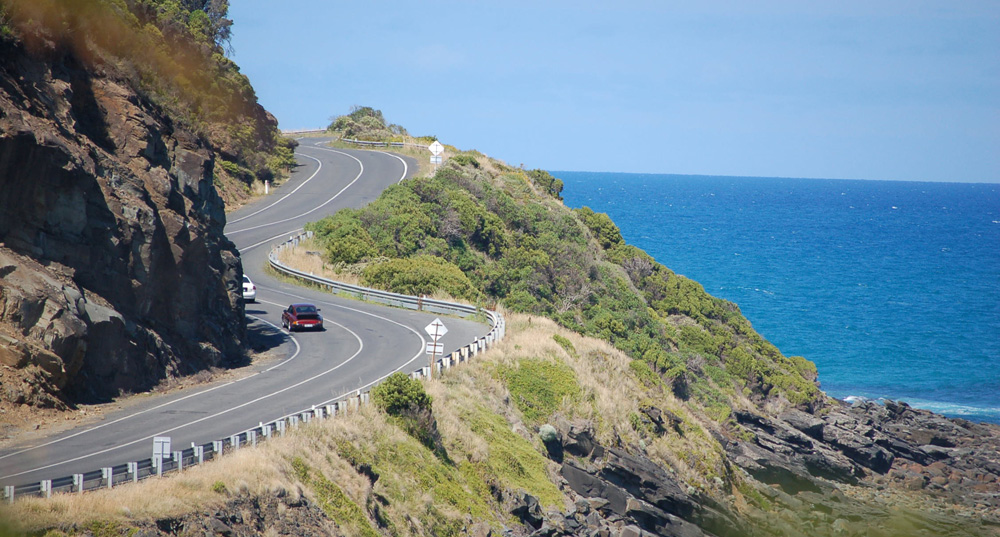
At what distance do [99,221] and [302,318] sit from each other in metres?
12.5

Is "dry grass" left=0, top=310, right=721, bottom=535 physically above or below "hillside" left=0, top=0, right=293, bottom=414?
Result: below

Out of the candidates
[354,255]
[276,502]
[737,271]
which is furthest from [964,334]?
[276,502]

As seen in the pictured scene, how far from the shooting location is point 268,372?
88.1 feet

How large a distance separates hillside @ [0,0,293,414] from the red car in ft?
12.9

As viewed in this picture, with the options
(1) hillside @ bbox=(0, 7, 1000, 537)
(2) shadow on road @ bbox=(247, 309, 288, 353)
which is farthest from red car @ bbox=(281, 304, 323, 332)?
(1) hillside @ bbox=(0, 7, 1000, 537)

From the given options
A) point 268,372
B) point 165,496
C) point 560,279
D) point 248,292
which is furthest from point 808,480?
point 165,496

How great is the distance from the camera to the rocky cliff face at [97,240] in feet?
61.9

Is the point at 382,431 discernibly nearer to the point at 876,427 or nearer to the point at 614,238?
the point at 876,427

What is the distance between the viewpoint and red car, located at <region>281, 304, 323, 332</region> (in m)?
33.5

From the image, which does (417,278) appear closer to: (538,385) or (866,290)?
(538,385)

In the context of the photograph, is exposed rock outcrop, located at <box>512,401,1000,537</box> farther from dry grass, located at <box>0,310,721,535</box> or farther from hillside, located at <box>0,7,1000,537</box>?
dry grass, located at <box>0,310,721,535</box>

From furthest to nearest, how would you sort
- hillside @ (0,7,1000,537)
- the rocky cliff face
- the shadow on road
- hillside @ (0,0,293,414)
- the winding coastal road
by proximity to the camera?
the shadow on road < hillside @ (0,0,293,414) < the rocky cliff face < hillside @ (0,7,1000,537) < the winding coastal road

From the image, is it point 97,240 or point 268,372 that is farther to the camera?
point 268,372

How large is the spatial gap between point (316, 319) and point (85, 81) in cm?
1312
